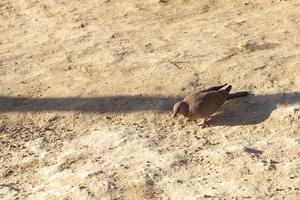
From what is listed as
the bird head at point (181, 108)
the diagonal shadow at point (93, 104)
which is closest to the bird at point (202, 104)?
the bird head at point (181, 108)

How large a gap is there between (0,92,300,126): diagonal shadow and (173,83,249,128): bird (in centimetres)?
13

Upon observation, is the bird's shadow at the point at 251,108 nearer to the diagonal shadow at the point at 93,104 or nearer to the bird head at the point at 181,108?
the bird head at the point at 181,108

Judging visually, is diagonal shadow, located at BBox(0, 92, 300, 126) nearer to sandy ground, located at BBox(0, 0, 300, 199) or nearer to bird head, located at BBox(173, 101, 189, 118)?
sandy ground, located at BBox(0, 0, 300, 199)

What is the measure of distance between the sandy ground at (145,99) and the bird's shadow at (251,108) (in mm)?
11

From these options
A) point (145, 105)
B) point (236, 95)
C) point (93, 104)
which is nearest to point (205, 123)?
point (236, 95)

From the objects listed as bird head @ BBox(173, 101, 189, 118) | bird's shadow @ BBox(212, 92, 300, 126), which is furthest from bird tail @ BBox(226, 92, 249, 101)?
bird head @ BBox(173, 101, 189, 118)

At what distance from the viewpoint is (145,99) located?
5840mm

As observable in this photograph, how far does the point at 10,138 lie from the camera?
5426 mm

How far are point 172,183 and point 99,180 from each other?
51 cm

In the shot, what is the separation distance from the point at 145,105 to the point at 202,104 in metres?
0.60

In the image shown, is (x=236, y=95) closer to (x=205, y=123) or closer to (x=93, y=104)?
(x=205, y=123)

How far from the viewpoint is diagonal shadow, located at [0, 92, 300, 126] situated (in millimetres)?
5496

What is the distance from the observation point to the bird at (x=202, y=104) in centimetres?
536

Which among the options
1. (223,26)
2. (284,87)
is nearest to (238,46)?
(223,26)
